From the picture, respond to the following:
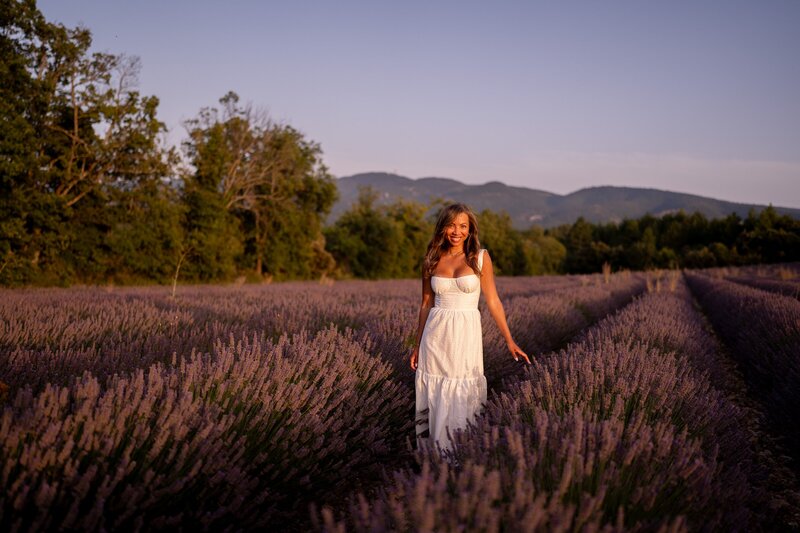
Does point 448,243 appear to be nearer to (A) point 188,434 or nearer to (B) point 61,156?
(A) point 188,434

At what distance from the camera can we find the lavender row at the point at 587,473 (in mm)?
1156

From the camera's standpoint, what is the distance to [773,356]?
4031mm

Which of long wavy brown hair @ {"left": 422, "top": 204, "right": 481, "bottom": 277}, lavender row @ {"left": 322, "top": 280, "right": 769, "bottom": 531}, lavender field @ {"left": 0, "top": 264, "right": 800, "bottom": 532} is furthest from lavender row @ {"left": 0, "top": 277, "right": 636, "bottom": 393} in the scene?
lavender row @ {"left": 322, "top": 280, "right": 769, "bottom": 531}

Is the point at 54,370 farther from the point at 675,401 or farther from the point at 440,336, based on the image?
the point at 675,401

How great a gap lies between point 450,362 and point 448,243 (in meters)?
0.74

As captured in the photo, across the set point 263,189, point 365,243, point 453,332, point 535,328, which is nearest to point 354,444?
point 453,332

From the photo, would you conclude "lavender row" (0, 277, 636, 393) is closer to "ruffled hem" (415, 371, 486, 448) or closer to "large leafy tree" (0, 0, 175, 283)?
"ruffled hem" (415, 371, 486, 448)

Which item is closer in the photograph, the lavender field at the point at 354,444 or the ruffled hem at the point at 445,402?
the lavender field at the point at 354,444

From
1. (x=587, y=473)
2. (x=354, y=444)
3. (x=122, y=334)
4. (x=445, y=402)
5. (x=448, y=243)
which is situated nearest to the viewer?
(x=587, y=473)

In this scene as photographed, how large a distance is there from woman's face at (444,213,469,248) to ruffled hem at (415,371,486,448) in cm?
83

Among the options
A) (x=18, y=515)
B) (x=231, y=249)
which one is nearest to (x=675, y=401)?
(x=18, y=515)

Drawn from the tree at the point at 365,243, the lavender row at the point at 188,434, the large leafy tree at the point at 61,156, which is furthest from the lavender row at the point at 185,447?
the tree at the point at 365,243

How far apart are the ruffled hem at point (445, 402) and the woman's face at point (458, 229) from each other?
827mm

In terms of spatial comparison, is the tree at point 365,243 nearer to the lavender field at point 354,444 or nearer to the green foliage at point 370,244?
the green foliage at point 370,244
